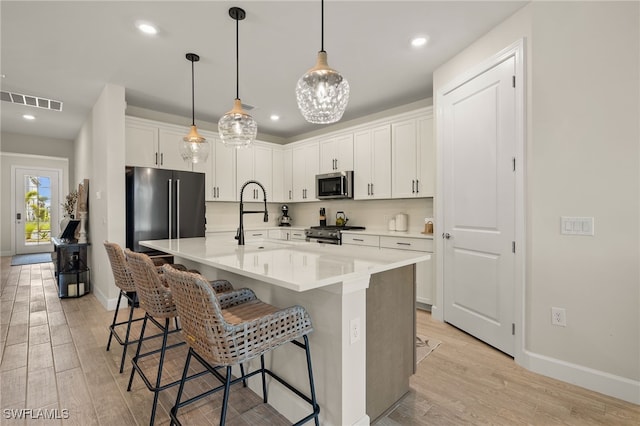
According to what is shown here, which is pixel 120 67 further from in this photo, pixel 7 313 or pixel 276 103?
pixel 7 313

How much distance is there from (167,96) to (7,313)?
10.5 feet

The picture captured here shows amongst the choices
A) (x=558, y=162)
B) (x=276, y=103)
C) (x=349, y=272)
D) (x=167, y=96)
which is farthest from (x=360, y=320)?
(x=167, y=96)

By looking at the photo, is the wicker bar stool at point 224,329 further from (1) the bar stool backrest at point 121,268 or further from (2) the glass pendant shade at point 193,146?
(2) the glass pendant shade at point 193,146

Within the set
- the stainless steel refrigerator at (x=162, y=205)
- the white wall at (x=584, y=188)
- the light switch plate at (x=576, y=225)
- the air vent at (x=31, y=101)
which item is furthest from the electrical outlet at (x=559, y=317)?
the air vent at (x=31, y=101)

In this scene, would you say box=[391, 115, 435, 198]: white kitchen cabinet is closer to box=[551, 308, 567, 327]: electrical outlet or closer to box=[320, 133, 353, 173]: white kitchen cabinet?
box=[320, 133, 353, 173]: white kitchen cabinet

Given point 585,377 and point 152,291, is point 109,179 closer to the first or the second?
point 152,291

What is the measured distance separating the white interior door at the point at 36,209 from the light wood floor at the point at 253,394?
608 cm

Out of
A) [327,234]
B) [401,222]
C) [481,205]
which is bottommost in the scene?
[327,234]

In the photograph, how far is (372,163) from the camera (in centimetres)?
437

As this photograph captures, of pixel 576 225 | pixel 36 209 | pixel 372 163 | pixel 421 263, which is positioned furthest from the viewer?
pixel 36 209

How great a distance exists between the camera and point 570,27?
212 centimetres

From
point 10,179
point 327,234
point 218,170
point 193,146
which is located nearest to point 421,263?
point 327,234

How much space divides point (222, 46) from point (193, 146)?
99 cm

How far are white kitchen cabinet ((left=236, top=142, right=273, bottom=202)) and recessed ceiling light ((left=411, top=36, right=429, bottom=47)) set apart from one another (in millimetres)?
3319
